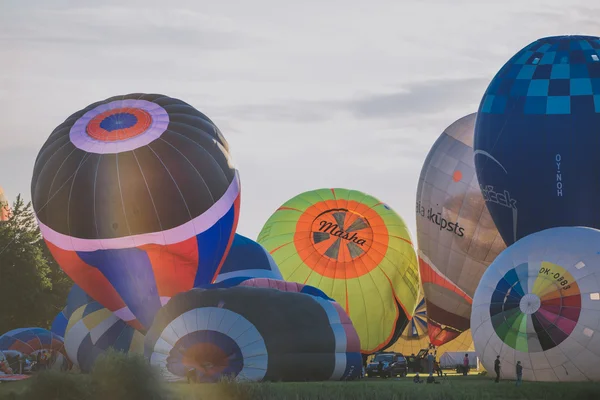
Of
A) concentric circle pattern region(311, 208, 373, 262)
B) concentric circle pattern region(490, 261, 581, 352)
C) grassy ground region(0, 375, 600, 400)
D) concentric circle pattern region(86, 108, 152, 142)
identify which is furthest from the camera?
concentric circle pattern region(311, 208, 373, 262)

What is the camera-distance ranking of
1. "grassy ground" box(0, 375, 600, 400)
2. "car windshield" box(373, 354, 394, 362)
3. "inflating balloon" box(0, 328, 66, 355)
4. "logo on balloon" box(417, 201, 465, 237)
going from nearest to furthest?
"grassy ground" box(0, 375, 600, 400) < "car windshield" box(373, 354, 394, 362) < "inflating balloon" box(0, 328, 66, 355) < "logo on balloon" box(417, 201, 465, 237)

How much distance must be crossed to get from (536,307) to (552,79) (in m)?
8.06

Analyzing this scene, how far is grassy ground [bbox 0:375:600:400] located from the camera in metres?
24.3

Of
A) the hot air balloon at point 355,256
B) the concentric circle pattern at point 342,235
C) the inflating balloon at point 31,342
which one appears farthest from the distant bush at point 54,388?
the concentric circle pattern at point 342,235

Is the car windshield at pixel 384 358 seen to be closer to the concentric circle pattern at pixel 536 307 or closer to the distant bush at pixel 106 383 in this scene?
the concentric circle pattern at pixel 536 307

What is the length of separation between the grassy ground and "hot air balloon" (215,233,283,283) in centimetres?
725

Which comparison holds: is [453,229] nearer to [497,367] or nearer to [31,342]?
[31,342]

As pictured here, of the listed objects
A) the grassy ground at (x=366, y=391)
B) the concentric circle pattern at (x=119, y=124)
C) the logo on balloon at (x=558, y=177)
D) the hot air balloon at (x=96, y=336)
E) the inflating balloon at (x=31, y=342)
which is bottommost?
the grassy ground at (x=366, y=391)

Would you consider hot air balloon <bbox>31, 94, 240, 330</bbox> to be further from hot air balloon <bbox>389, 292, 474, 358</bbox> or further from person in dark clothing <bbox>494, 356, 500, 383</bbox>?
hot air balloon <bbox>389, 292, 474, 358</bbox>

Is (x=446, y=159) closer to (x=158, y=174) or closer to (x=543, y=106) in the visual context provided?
(x=543, y=106)

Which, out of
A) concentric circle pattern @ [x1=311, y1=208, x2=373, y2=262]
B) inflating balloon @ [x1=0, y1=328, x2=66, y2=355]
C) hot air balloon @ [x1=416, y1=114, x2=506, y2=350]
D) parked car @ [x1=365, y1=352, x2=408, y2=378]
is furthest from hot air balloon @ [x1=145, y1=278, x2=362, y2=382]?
hot air balloon @ [x1=416, y1=114, x2=506, y2=350]

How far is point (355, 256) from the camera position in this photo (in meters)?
41.2

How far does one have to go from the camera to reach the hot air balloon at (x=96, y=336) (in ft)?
105

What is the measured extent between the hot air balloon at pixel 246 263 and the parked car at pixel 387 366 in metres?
3.24
